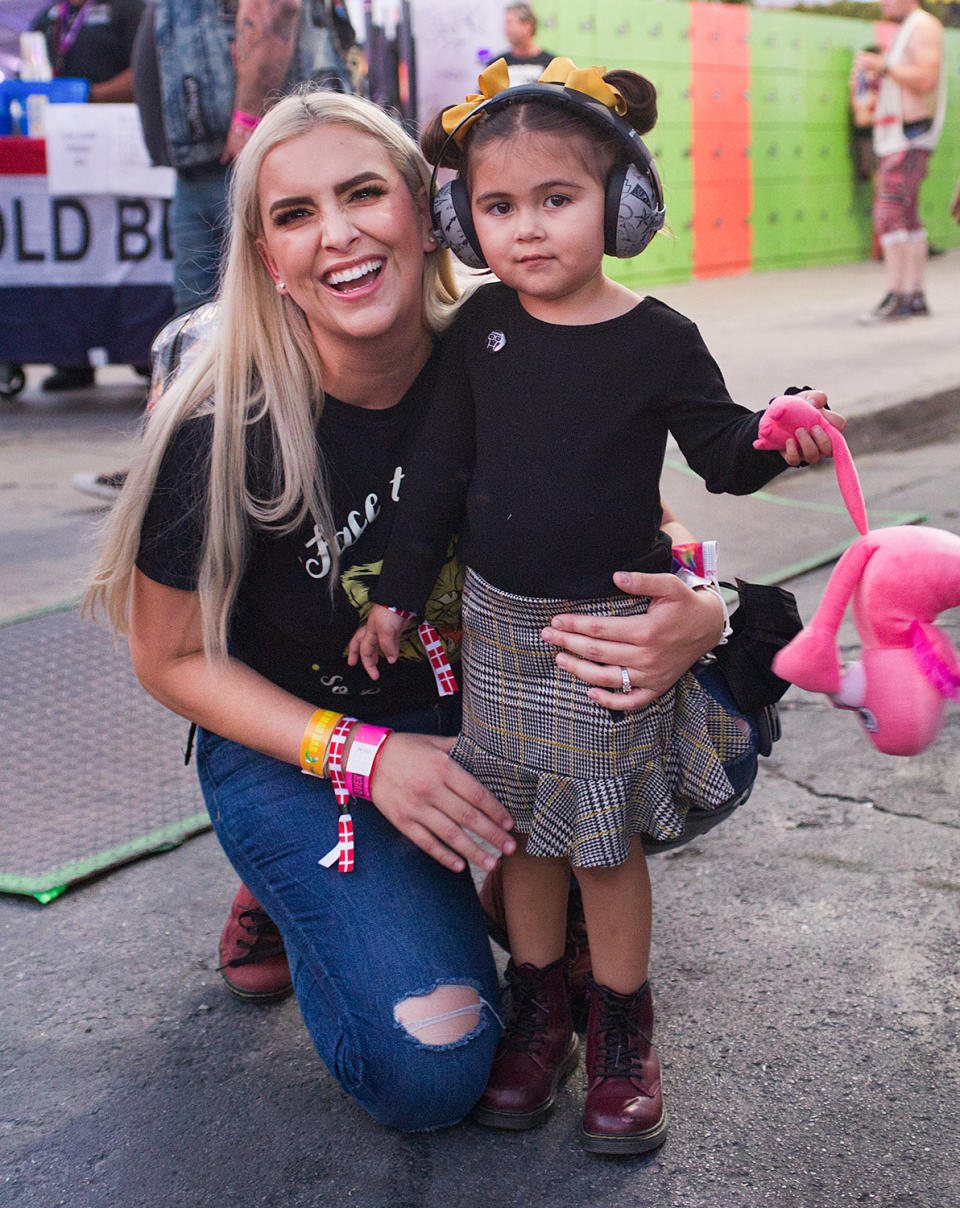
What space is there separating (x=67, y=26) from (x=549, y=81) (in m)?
6.01

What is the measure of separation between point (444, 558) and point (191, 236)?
3.18m

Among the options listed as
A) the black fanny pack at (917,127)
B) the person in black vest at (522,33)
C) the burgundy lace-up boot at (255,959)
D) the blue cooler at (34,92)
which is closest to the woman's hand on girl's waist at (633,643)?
the burgundy lace-up boot at (255,959)

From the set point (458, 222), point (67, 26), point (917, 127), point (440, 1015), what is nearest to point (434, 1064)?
point (440, 1015)

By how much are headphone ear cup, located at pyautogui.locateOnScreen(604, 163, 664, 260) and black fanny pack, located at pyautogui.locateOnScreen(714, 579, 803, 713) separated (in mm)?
540

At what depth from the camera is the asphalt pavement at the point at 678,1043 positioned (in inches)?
66.8

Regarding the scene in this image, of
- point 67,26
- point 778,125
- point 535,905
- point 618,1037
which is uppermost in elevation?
point 67,26

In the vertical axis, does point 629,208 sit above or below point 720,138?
below

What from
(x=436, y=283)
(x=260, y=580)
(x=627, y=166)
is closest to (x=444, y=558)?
(x=260, y=580)

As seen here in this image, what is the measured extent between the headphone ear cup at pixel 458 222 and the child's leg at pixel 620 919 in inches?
33.3

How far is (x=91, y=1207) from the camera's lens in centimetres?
168

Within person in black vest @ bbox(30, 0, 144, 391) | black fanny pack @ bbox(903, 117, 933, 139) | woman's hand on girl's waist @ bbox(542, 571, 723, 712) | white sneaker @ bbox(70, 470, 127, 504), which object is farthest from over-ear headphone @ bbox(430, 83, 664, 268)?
black fanny pack @ bbox(903, 117, 933, 139)

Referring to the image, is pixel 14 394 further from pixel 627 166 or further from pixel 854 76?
pixel 854 76

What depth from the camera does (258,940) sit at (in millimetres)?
2143

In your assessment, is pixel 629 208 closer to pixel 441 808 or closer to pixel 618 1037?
pixel 441 808
